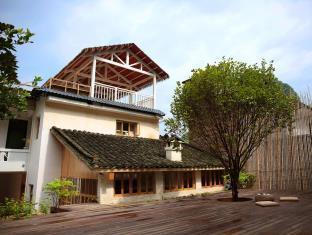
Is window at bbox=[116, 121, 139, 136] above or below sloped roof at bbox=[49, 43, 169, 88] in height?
below

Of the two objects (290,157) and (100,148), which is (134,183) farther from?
(290,157)

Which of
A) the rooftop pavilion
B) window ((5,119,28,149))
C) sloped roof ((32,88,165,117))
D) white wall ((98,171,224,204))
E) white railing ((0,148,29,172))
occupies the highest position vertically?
the rooftop pavilion

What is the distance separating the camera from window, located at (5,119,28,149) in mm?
14359

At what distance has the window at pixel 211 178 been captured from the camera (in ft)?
52.8

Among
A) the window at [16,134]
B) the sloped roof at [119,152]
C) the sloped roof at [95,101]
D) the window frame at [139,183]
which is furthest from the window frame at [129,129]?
the window at [16,134]

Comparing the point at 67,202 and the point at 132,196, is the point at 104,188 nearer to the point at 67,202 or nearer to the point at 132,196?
the point at 132,196

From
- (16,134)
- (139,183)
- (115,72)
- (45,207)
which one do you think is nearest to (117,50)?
(115,72)

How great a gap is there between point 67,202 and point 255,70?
1022 cm

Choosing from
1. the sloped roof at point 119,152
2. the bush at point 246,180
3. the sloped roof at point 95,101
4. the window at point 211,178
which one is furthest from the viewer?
the bush at point 246,180

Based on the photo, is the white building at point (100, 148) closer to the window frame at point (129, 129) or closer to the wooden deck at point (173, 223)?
the window frame at point (129, 129)

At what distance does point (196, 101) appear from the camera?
11.4 metres

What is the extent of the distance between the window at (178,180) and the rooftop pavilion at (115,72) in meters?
5.16

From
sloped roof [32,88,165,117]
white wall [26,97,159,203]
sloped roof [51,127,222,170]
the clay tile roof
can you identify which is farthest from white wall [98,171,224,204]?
the clay tile roof

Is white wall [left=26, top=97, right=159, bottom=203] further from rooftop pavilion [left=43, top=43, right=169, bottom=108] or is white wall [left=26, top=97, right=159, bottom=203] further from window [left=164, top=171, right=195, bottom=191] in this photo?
window [left=164, top=171, right=195, bottom=191]
